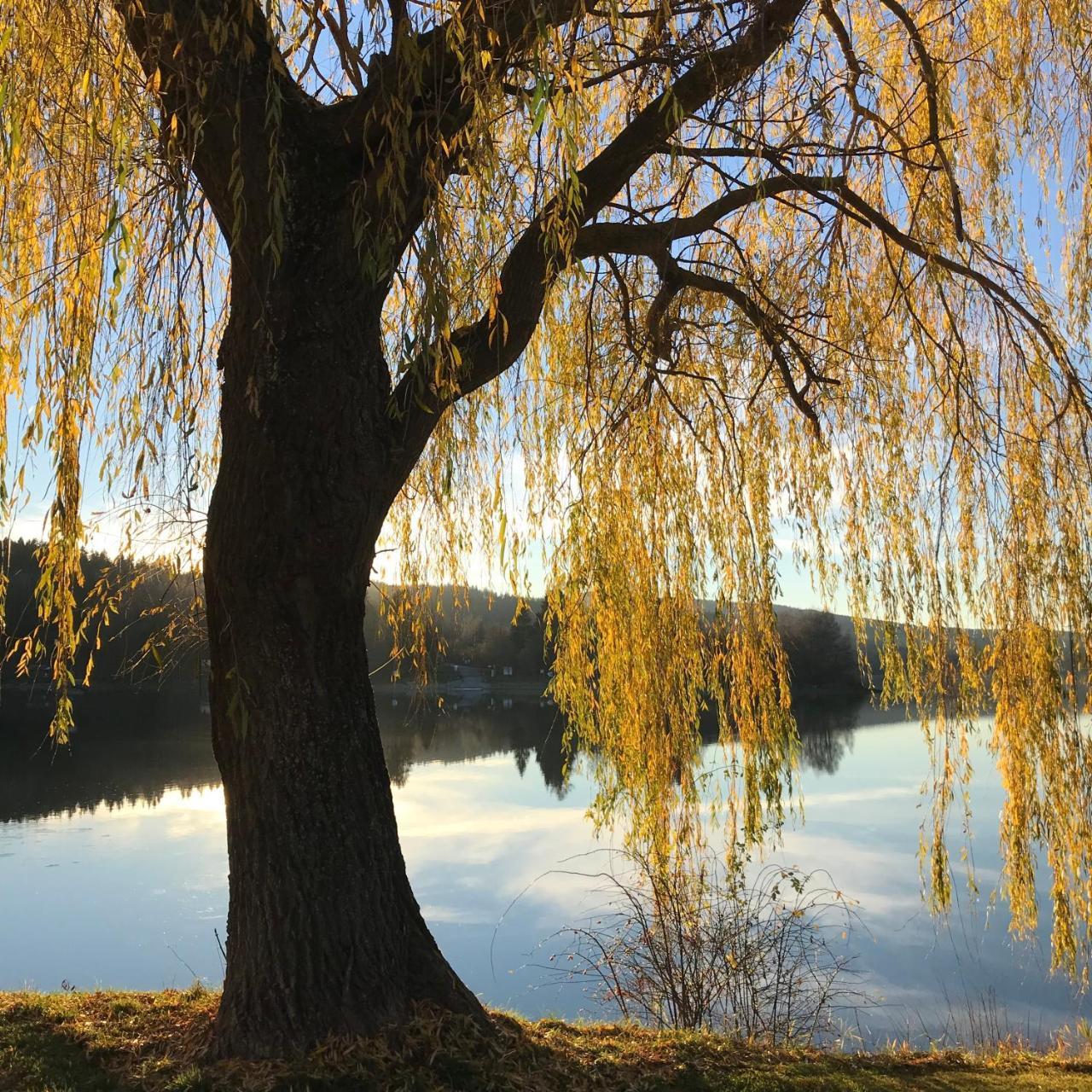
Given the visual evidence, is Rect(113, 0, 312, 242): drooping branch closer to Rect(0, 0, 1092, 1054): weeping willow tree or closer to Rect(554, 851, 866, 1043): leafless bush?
Rect(0, 0, 1092, 1054): weeping willow tree

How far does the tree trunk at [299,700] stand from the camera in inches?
92.5

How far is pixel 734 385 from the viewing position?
429 cm

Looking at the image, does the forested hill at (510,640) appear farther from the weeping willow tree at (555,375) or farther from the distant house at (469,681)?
the distant house at (469,681)

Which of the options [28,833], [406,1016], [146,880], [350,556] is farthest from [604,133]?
[28,833]

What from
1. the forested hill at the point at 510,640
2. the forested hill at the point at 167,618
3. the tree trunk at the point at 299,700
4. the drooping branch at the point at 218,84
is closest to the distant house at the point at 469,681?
the forested hill at the point at 510,640

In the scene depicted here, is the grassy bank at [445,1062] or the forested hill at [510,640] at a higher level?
the forested hill at [510,640]

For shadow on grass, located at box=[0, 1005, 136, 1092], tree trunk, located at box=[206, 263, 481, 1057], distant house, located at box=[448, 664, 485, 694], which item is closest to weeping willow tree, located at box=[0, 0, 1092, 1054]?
tree trunk, located at box=[206, 263, 481, 1057]

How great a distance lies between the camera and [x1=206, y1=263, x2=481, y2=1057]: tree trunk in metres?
2.35

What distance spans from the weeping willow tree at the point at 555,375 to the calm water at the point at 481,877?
1086 millimetres

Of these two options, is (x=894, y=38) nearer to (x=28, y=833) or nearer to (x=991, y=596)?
(x=991, y=596)

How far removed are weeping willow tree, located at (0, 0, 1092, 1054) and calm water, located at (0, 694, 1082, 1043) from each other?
42.8 inches

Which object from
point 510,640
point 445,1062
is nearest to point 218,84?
point 445,1062

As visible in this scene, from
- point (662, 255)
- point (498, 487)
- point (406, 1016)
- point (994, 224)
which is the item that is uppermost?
A: point (994, 224)

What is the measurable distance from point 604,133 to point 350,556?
289cm
